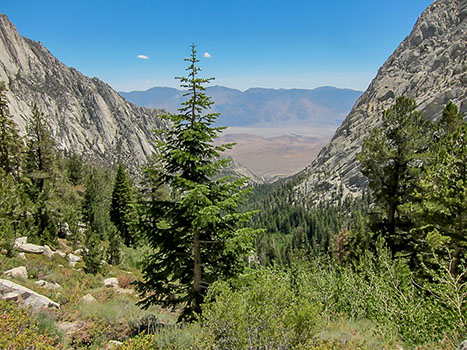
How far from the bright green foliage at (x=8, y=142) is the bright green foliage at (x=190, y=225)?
2049 centimetres

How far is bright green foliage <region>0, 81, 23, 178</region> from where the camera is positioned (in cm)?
2269

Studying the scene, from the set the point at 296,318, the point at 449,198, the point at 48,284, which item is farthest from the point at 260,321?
the point at 48,284

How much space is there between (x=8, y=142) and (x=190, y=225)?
857 inches

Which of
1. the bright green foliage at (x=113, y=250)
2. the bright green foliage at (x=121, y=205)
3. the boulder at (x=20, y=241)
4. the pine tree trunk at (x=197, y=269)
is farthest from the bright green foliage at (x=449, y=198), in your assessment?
the bright green foliage at (x=121, y=205)

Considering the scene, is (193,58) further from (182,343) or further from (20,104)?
(20,104)

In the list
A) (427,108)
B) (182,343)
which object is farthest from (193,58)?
(427,108)

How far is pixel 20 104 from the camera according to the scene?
15725 centimetres

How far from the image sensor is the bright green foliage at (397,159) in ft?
50.0

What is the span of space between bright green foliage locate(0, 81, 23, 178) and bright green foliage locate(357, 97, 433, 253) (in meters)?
25.9

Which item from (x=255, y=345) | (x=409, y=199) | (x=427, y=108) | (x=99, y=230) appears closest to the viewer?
(x=255, y=345)

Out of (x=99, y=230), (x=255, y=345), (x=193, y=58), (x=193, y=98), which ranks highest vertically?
(x=193, y=58)

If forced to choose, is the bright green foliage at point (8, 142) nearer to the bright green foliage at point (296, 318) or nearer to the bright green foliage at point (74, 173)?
the bright green foliage at point (296, 318)

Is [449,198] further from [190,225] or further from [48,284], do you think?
[48,284]

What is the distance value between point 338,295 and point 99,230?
30.4 metres
